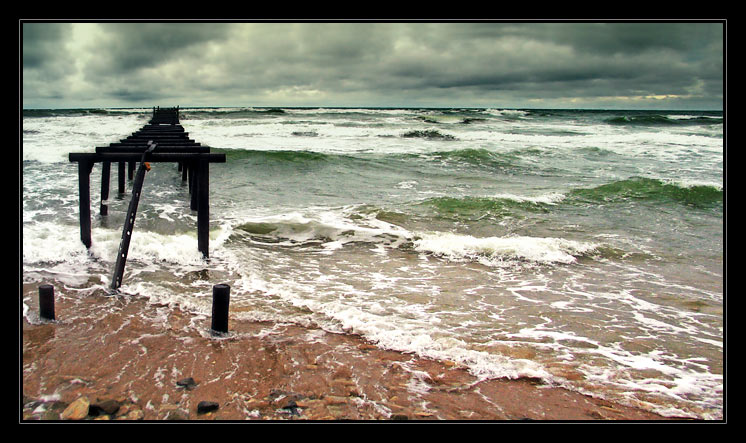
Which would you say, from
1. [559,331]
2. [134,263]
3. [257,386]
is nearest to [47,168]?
[134,263]

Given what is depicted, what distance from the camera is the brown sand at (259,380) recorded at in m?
3.63

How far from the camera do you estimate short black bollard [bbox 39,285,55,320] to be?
487cm

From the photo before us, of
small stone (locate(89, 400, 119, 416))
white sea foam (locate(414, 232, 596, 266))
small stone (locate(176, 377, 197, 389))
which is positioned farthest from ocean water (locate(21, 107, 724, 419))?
small stone (locate(89, 400, 119, 416))

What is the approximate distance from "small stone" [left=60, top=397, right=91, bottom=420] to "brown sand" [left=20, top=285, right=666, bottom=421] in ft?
0.24

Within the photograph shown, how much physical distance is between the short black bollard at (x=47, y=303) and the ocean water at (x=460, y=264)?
2.24 feet

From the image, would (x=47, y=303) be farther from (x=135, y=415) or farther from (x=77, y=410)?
(x=135, y=415)

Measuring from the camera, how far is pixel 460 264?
795cm

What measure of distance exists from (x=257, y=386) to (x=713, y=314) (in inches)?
221

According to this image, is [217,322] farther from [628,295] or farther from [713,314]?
[713,314]

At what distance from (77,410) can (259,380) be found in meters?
1.32

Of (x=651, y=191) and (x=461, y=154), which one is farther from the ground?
(x=461, y=154)

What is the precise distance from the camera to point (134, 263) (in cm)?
725

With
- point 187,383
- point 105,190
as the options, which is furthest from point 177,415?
point 105,190

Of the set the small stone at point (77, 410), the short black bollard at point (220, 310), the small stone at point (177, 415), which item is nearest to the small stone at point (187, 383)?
the small stone at point (177, 415)
